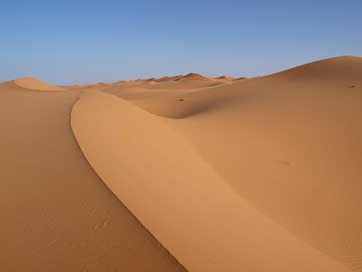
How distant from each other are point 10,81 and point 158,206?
23.3 m

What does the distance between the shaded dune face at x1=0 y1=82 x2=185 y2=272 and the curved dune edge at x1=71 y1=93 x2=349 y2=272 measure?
20cm

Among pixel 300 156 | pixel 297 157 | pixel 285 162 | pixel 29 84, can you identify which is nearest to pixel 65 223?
pixel 285 162

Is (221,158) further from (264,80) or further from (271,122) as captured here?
(264,80)

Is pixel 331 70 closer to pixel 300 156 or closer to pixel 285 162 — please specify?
pixel 300 156

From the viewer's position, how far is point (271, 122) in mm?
13359

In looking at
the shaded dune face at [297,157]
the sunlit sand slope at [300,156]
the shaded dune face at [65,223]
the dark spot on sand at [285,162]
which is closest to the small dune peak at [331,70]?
the sunlit sand slope at [300,156]

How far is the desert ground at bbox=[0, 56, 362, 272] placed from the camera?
3006 millimetres

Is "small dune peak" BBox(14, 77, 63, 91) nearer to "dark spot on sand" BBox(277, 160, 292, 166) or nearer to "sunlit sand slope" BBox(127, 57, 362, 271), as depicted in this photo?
"sunlit sand slope" BBox(127, 57, 362, 271)

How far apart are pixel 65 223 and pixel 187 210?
5.05 feet

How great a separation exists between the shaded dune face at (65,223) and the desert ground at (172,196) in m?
0.01

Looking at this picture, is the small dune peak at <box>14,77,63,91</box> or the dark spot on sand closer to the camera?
the dark spot on sand

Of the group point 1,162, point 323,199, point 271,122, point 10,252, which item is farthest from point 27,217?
point 271,122

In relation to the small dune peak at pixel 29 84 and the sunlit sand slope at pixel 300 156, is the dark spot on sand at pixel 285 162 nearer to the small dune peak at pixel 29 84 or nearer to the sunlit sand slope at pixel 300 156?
the sunlit sand slope at pixel 300 156

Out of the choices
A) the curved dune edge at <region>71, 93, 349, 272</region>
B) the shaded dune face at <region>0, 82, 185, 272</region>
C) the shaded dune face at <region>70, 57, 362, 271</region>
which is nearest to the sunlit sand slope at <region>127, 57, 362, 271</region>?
the shaded dune face at <region>70, 57, 362, 271</region>
